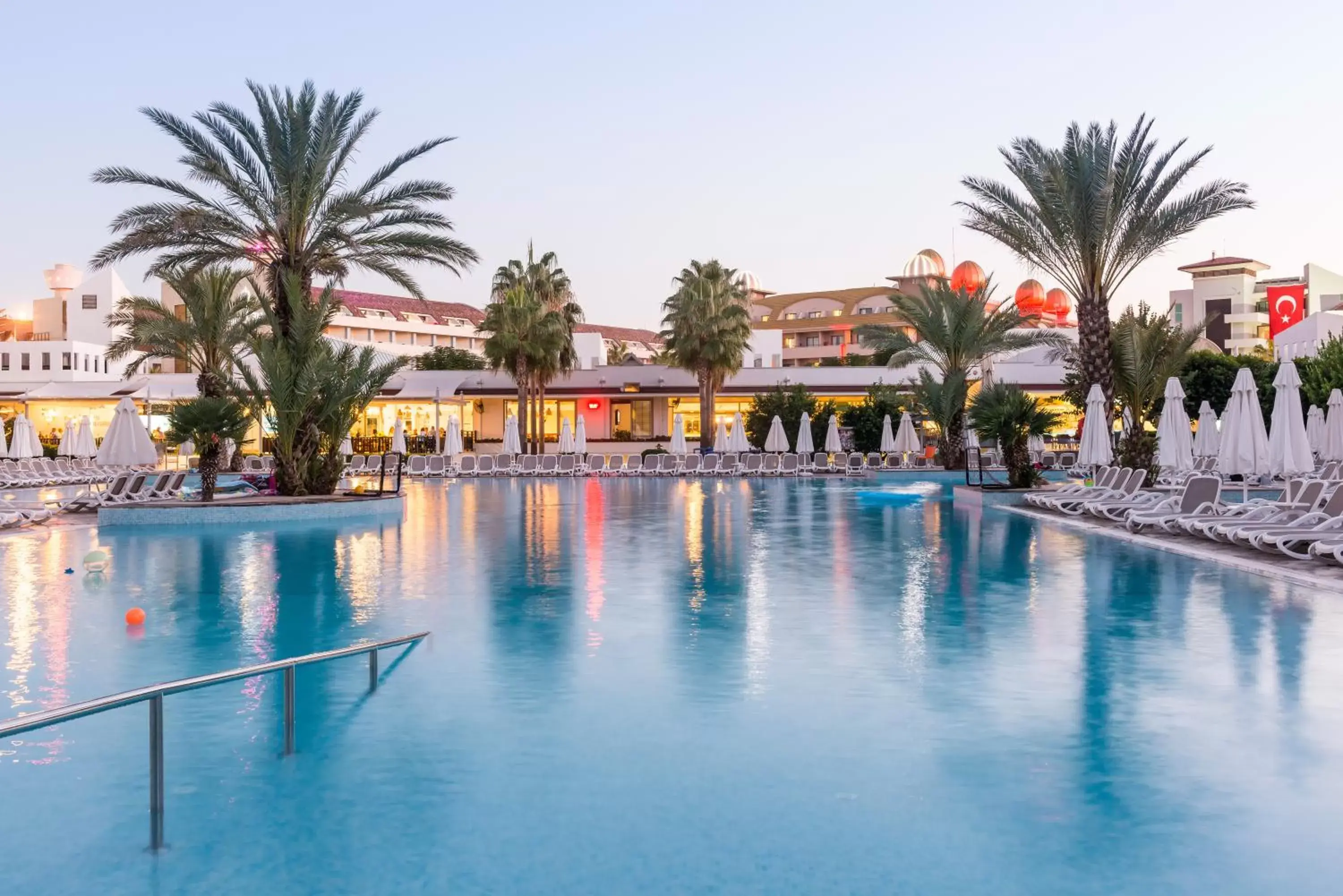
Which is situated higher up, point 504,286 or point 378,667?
point 504,286

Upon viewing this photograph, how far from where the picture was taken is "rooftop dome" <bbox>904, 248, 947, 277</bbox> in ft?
299

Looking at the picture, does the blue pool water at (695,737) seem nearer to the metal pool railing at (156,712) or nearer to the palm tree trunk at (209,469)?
the metal pool railing at (156,712)

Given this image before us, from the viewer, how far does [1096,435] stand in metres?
21.0

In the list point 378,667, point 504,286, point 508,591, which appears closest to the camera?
point 378,667

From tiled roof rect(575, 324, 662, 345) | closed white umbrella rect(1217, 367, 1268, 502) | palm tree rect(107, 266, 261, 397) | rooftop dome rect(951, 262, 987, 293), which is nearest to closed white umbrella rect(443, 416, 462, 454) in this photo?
palm tree rect(107, 266, 261, 397)

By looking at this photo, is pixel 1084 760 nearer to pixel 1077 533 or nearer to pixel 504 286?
pixel 1077 533

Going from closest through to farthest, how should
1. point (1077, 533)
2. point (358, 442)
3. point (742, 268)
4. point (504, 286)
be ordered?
point (1077, 533)
point (504, 286)
point (358, 442)
point (742, 268)

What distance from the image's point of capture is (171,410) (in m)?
20.8

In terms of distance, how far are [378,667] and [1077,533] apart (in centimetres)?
1228

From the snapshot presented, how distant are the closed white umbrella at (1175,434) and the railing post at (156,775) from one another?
17.4 metres

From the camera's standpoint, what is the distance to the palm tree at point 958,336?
3095 centimetres

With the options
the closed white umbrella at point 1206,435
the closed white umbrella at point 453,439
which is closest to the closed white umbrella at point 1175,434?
the closed white umbrella at point 1206,435

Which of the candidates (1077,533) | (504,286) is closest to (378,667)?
(1077,533)

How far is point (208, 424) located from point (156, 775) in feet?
55.1
